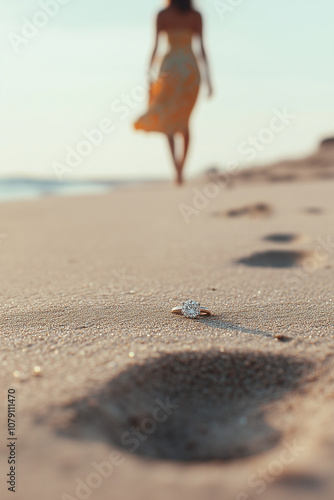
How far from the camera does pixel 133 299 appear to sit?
1.93 metres

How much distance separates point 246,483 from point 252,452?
0.45 feet

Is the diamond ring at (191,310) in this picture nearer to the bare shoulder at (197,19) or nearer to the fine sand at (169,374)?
the fine sand at (169,374)

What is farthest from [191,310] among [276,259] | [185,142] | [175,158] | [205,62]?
[205,62]

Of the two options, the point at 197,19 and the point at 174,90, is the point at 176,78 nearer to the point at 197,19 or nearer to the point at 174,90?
the point at 174,90

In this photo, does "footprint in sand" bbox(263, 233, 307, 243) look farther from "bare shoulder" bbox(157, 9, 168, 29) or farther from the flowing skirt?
"bare shoulder" bbox(157, 9, 168, 29)

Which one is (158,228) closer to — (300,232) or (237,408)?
(300,232)

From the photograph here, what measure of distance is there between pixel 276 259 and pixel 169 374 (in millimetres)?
1542

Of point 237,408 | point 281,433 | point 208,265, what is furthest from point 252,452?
point 208,265

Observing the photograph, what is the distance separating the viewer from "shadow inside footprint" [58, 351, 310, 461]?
106cm

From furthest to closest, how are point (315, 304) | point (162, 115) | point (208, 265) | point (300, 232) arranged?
1. point (162, 115)
2. point (300, 232)
3. point (208, 265)
4. point (315, 304)

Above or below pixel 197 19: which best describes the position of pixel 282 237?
below

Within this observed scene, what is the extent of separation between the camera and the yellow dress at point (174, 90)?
13.3 ft

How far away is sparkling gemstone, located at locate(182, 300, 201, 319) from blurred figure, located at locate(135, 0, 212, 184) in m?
2.61

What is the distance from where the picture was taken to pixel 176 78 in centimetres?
409
